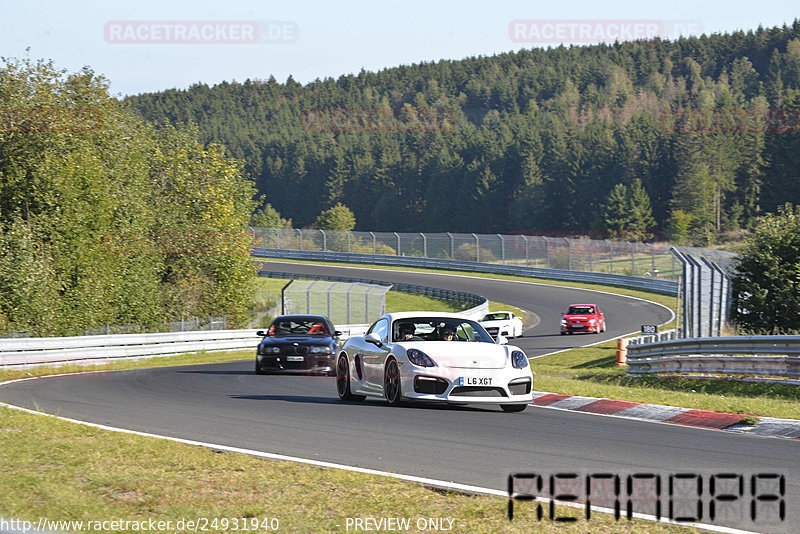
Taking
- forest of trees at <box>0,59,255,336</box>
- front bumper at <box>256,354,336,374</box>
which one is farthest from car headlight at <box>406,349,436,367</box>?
forest of trees at <box>0,59,255,336</box>

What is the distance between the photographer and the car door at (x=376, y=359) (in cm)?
1315

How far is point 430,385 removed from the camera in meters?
12.2

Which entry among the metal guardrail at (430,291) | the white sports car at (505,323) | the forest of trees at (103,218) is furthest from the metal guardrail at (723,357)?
the metal guardrail at (430,291)

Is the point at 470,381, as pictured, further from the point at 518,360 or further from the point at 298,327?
the point at 298,327

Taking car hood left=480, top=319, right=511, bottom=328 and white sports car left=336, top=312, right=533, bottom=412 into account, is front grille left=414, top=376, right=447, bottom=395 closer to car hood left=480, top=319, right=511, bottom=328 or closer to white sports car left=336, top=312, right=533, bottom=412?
white sports car left=336, top=312, right=533, bottom=412

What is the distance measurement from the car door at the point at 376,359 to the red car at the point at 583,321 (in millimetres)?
29726

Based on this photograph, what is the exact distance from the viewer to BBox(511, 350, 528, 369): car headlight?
12477 millimetres

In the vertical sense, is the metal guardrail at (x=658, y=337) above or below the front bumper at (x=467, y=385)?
below

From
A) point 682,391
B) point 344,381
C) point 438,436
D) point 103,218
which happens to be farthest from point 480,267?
point 438,436

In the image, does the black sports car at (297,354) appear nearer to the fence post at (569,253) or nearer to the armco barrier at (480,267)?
the armco barrier at (480,267)

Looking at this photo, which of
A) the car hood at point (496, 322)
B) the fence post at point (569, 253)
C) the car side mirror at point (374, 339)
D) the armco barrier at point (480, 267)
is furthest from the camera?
the fence post at point (569, 253)

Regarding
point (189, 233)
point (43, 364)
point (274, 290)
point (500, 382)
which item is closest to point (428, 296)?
point (274, 290)

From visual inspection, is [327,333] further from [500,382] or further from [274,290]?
[274,290]

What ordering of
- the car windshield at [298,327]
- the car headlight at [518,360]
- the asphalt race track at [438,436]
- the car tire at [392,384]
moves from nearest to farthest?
the asphalt race track at [438,436]
the car headlight at [518,360]
the car tire at [392,384]
the car windshield at [298,327]
